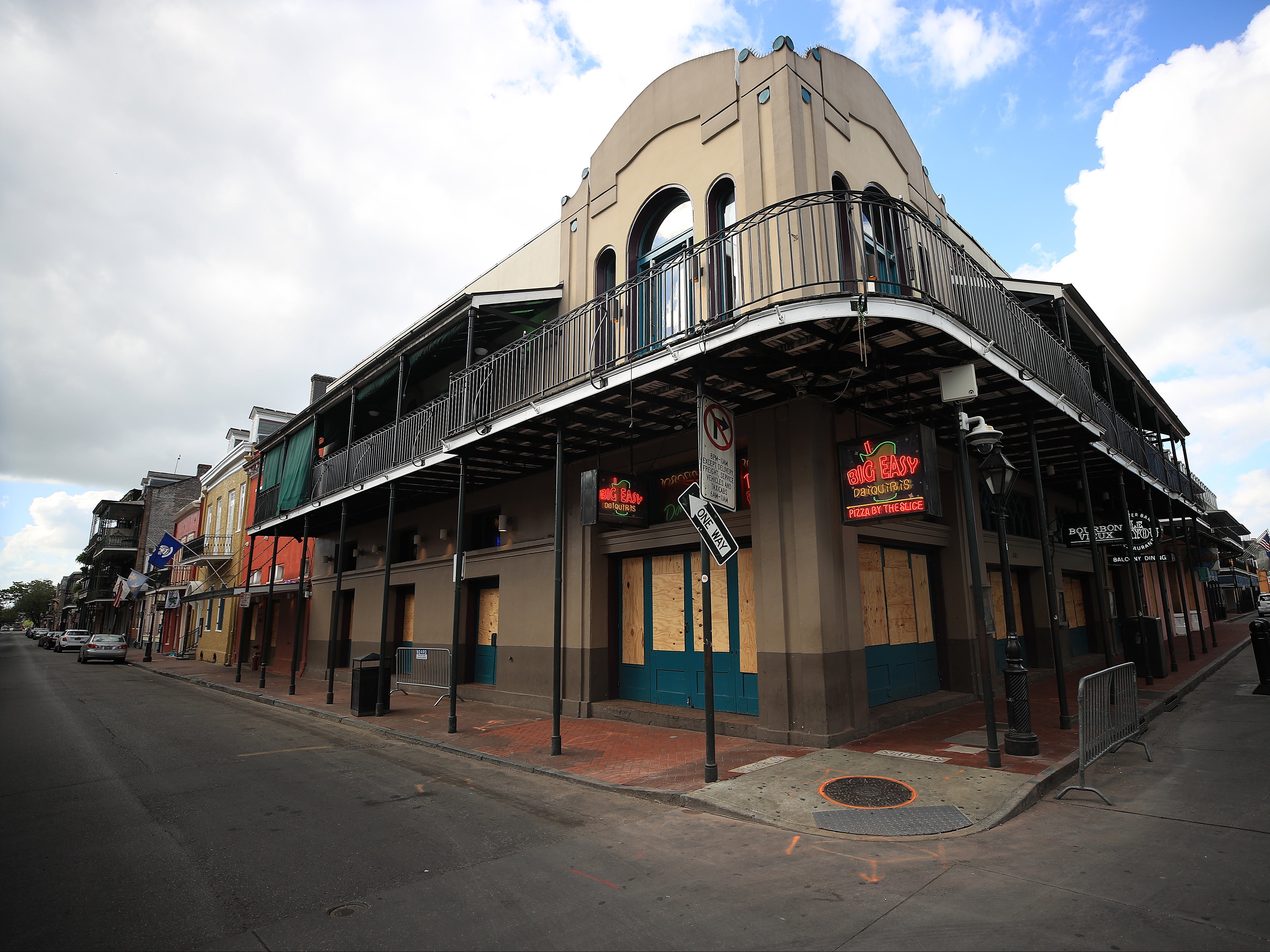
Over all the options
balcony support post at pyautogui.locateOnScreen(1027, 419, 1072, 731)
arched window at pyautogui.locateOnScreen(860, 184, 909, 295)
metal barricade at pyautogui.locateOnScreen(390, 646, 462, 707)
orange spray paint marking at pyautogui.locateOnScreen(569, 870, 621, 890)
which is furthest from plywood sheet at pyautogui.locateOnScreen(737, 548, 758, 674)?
metal barricade at pyautogui.locateOnScreen(390, 646, 462, 707)

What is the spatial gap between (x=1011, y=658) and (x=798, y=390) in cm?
418

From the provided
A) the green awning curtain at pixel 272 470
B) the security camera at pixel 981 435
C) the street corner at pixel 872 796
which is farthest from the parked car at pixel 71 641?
the security camera at pixel 981 435

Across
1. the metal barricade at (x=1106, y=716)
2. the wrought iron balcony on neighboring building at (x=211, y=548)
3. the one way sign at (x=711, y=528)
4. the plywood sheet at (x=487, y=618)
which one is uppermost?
the wrought iron balcony on neighboring building at (x=211, y=548)

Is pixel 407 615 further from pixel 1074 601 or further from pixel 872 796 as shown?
pixel 1074 601

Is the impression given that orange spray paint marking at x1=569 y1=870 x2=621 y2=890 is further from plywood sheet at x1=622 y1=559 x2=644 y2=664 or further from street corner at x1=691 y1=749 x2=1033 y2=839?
plywood sheet at x1=622 y1=559 x2=644 y2=664

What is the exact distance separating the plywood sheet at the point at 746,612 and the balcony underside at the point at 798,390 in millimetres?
2344

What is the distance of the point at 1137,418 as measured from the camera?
15461mm

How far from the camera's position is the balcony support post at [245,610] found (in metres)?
19.6

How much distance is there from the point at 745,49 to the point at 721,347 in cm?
589

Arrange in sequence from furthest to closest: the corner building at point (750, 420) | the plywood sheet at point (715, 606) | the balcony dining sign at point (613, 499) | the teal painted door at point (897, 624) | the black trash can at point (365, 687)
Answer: the black trash can at point (365, 687) < the plywood sheet at point (715, 606) < the teal painted door at point (897, 624) < the balcony dining sign at point (613, 499) < the corner building at point (750, 420)

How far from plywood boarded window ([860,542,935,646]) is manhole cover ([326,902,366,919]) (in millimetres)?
7528

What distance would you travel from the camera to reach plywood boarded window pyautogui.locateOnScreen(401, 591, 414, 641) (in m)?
17.7

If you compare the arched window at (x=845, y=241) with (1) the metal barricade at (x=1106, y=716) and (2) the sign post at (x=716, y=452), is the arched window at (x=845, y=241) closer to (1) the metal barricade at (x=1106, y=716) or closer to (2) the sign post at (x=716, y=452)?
(2) the sign post at (x=716, y=452)

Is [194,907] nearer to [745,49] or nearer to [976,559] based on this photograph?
[976,559]
